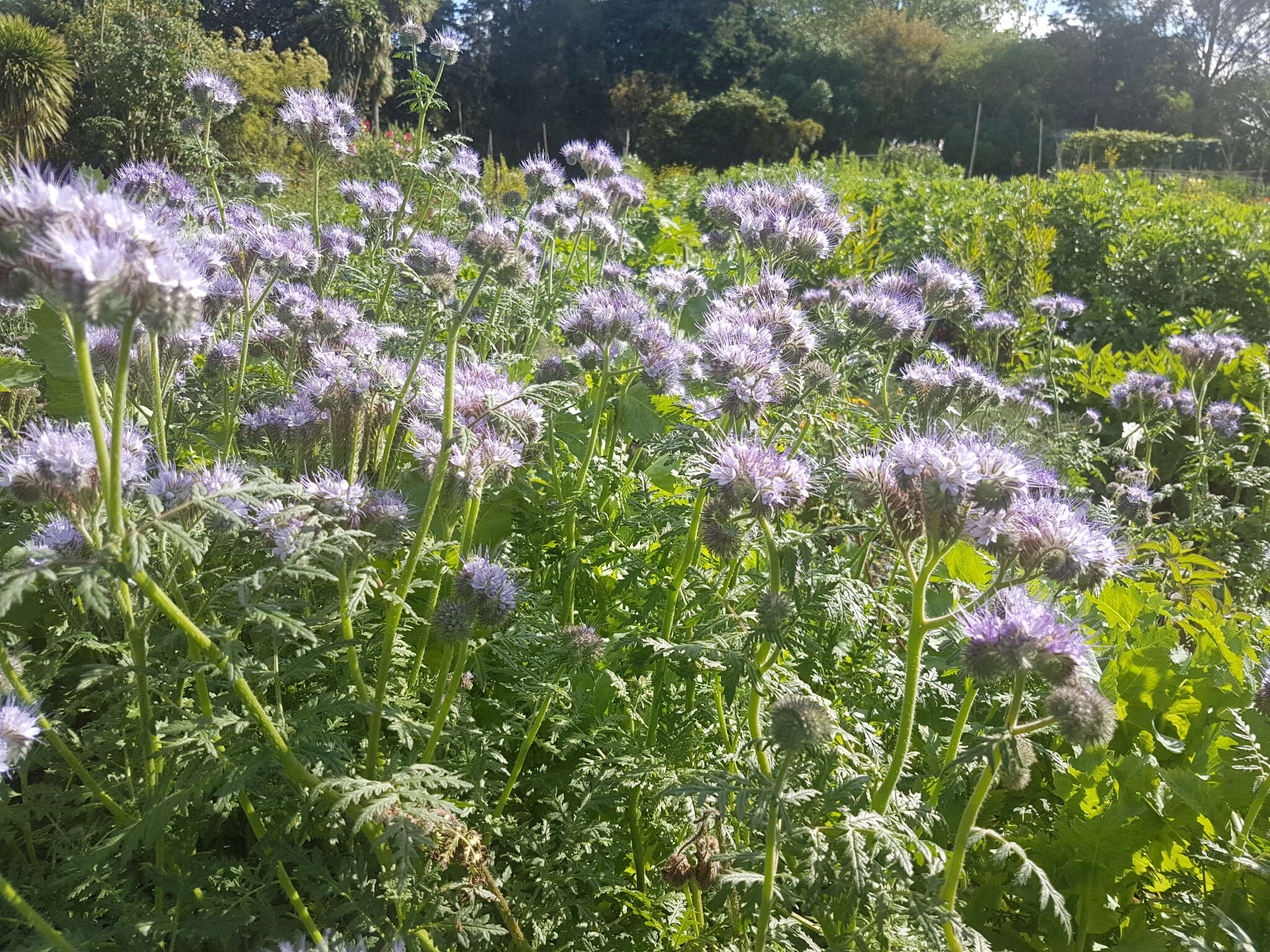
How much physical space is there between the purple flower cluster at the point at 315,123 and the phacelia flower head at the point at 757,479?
111 inches

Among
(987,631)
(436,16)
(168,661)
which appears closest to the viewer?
(987,631)

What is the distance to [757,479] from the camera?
1964mm

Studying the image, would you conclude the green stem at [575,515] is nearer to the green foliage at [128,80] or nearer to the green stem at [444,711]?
the green stem at [444,711]

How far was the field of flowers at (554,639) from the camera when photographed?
1679 mm

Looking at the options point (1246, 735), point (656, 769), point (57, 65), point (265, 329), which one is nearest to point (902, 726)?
point (656, 769)

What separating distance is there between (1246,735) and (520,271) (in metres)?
2.30

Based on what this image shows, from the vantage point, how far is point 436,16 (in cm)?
3791

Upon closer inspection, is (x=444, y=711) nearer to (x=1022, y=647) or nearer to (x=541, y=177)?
(x=1022, y=647)

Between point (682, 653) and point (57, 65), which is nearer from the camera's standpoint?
point (682, 653)

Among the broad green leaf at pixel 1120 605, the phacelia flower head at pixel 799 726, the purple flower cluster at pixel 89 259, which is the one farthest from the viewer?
the broad green leaf at pixel 1120 605

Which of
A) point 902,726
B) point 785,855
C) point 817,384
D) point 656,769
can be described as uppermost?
point 817,384

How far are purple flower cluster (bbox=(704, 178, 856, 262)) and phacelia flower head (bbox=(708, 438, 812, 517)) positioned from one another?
1457 millimetres

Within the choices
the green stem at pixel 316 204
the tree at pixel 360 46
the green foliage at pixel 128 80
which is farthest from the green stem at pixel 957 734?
the tree at pixel 360 46

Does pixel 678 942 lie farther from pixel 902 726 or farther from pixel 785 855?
pixel 902 726
